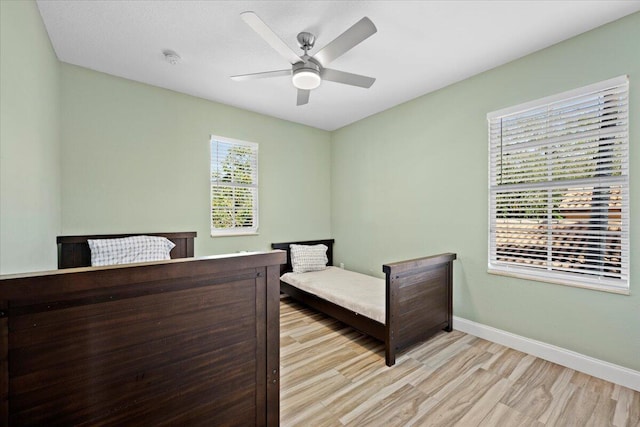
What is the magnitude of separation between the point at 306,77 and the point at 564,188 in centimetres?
237

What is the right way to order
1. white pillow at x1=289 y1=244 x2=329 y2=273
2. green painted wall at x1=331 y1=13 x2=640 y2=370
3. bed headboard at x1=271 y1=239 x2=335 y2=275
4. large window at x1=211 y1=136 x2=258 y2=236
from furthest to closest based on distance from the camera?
bed headboard at x1=271 y1=239 x2=335 y2=275
white pillow at x1=289 y1=244 x2=329 y2=273
large window at x1=211 y1=136 x2=258 y2=236
green painted wall at x1=331 y1=13 x2=640 y2=370

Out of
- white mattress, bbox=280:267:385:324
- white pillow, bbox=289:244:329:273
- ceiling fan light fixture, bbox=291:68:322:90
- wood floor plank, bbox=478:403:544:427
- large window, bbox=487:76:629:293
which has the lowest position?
wood floor plank, bbox=478:403:544:427

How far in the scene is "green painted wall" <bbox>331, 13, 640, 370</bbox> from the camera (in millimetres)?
2055

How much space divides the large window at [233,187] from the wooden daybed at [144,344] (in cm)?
252

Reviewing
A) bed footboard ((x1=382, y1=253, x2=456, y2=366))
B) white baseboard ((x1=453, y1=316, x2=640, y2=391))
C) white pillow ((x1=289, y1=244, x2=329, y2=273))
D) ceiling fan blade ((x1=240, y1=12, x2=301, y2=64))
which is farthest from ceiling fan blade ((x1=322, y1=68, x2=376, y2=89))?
white baseboard ((x1=453, y1=316, x2=640, y2=391))

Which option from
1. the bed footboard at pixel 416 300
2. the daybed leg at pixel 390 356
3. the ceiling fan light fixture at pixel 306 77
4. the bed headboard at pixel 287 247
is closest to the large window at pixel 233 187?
the bed headboard at pixel 287 247

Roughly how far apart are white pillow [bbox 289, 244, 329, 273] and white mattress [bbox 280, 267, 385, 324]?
9cm

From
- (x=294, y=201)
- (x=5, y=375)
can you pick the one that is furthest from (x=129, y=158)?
(x=5, y=375)

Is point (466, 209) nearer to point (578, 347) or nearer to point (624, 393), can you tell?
point (578, 347)

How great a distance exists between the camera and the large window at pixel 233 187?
3.61m

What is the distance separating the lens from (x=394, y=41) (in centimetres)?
231

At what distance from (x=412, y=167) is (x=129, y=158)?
332 cm

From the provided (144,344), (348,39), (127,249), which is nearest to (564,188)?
(348,39)

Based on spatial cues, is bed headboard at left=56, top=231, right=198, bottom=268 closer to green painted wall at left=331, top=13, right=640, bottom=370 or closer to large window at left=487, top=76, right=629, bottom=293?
green painted wall at left=331, top=13, right=640, bottom=370
